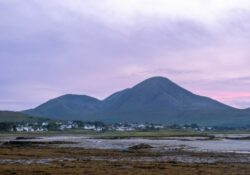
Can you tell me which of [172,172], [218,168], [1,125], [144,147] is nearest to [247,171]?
[218,168]

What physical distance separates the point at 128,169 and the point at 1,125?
15913cm

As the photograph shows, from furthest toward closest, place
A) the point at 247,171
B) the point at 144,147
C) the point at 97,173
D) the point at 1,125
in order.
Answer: the point at 1,125, the point at 144,147, the point at 247,171, the point at 97,173

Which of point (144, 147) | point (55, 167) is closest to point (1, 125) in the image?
point (144, 147)

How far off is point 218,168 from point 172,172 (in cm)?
568

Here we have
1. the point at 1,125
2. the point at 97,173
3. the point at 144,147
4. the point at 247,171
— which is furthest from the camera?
the point at 1,125

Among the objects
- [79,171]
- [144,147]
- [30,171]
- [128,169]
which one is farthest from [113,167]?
[144,147]

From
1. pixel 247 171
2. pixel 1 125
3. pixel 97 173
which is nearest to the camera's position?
pixel 97 173

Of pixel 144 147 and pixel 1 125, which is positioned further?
pixel 1 125

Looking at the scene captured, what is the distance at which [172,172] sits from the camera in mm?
38875

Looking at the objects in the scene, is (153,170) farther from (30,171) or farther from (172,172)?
(30,171)

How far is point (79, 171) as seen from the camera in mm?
38125

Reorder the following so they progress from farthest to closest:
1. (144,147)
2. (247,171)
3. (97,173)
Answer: (144,147), (247,171), (97,173)

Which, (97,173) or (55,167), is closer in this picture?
(97,173)

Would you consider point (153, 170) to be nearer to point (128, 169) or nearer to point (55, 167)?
point (128, 169)
